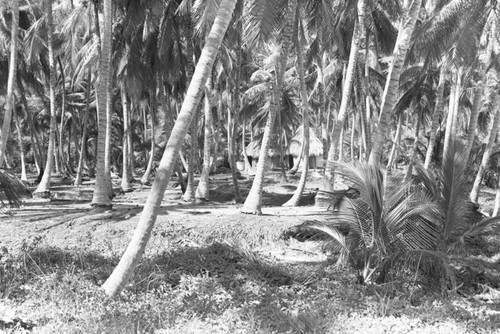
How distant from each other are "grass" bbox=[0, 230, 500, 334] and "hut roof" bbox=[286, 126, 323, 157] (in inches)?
980

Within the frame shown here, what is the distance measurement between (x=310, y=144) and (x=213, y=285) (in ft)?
87.8

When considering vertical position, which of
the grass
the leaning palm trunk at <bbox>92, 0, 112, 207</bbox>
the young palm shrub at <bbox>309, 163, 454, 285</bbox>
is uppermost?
the leaning palm trunk at <bbox>92, 0, 112, 207</bbox>

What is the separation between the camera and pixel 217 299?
22.5ft

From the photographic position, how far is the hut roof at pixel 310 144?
1325 inches

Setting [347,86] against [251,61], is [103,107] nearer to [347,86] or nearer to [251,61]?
[347,86]

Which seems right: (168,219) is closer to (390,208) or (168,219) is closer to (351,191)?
(351,191)

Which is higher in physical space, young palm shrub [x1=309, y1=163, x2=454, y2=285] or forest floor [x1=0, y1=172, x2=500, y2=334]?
young palm shrub [x1=309, y1=163, x2=454, y2=285]

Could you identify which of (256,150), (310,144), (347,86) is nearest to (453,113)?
(347,86)

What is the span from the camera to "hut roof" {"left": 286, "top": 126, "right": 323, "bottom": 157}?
110 ft

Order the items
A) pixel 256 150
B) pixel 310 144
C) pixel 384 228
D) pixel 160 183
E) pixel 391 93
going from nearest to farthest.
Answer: pixel 160 183
pixel 384 228
pixel 391 93
pixel 310 144
pixel 256 150

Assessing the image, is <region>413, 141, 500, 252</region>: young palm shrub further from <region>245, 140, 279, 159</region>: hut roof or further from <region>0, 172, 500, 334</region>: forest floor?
<region>245, 140, 279, 159</region>: hut roof

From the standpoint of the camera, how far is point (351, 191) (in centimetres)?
886

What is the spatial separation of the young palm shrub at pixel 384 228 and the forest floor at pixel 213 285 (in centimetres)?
34

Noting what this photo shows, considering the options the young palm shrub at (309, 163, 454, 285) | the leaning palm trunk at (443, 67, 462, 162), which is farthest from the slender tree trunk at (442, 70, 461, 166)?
the young palm shrub at (309, 163, 454, 285)
